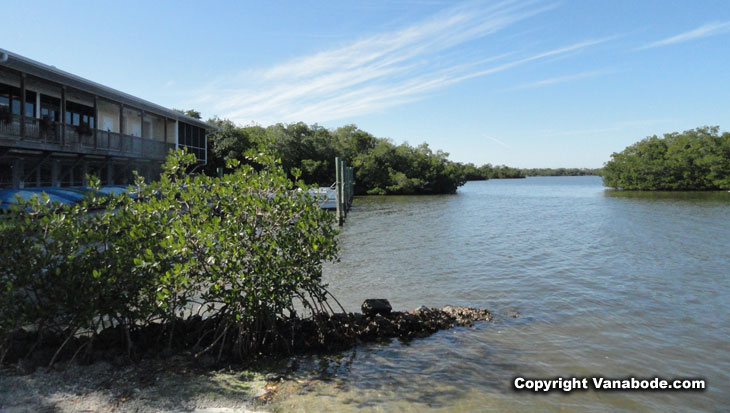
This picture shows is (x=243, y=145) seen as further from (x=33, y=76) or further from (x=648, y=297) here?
(x=648, y=297)

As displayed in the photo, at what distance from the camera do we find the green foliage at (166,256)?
5461mm

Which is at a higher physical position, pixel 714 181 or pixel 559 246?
pixel 714 181

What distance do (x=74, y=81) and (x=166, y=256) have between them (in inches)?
649

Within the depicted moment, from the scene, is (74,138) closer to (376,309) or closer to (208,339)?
(208,339)

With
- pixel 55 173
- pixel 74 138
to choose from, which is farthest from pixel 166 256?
pixel 55 173

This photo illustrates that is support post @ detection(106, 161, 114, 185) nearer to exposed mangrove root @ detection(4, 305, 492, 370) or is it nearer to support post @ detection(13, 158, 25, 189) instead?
support post @ detection(13, 158, 25, 189)

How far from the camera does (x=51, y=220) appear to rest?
223 inches

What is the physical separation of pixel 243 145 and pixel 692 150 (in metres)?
67.7

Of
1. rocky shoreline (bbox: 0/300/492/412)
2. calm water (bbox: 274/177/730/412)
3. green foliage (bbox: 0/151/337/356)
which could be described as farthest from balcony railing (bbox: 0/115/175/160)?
rocky shoreline (bbox: 0/300/492/412)

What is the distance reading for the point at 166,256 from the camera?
19.2 ft

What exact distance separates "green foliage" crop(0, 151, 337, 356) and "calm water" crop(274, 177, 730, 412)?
52.5 inches

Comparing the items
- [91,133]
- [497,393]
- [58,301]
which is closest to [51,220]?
[58,301]

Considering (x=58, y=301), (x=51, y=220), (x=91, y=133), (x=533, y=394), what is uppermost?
(x=91, y=133)

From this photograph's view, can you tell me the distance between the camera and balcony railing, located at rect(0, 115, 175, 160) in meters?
15.6
